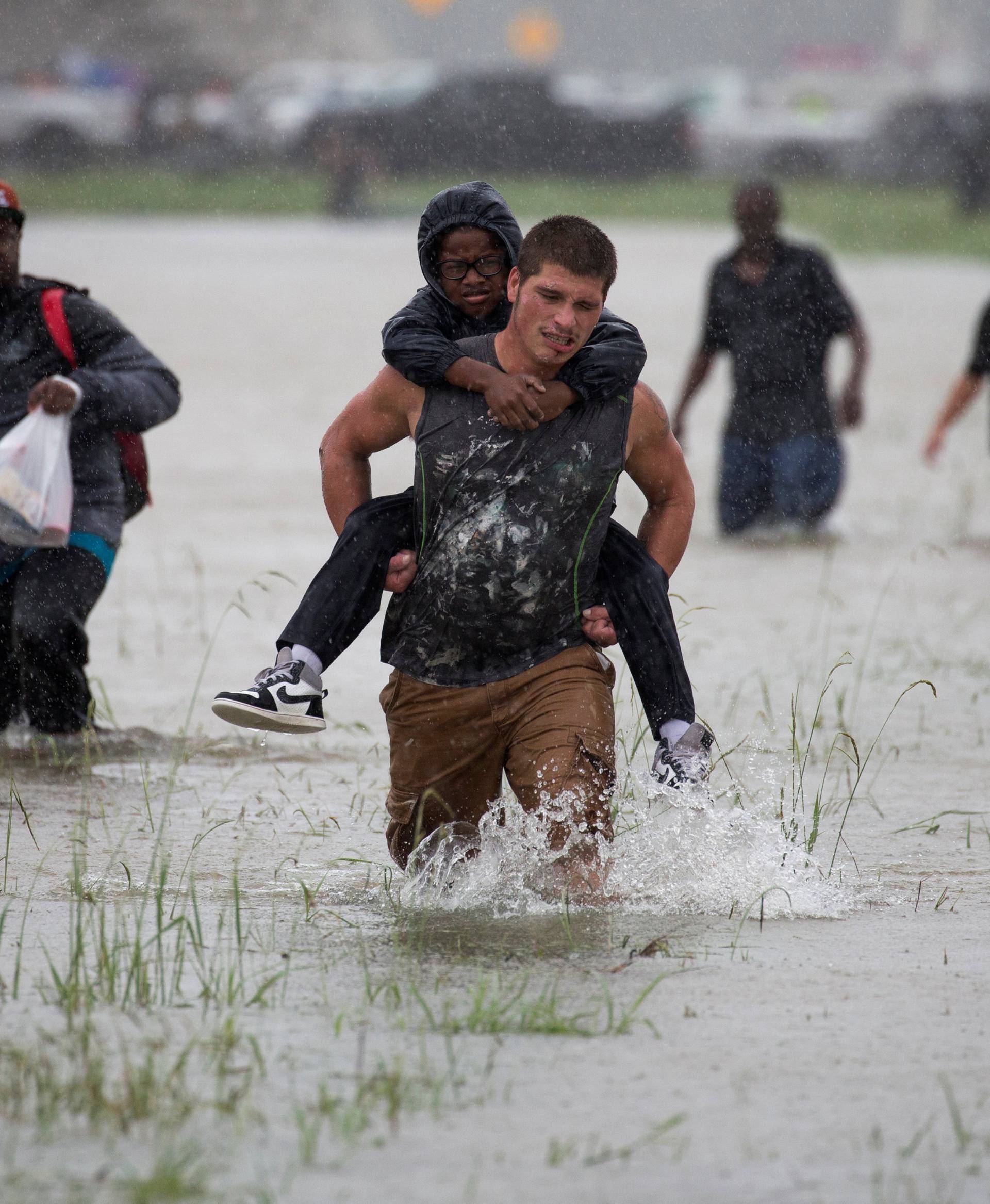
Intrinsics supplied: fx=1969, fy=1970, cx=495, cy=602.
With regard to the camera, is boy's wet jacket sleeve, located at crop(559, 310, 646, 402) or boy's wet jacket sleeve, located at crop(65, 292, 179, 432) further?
boy's wet jacket sleeve, located at crop(65, 292, 179, 432)

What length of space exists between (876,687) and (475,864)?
3176 millimetres

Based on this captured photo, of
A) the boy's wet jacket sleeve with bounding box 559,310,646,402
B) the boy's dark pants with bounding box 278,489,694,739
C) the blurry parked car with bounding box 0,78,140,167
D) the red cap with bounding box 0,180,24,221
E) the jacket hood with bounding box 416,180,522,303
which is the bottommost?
the boy's dark pants with bounding box 278,489,694,739

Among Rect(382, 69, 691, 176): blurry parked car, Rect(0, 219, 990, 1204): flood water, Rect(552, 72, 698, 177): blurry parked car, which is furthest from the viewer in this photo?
Rect(552, 72, 698, 177): blurry parked car

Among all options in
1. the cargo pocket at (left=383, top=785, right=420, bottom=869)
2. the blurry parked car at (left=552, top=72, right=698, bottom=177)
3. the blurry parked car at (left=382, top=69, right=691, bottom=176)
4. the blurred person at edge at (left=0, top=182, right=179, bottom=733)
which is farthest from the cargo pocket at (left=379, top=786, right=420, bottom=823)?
the blurry parked car at (left=552, top=72, right=698, bottom=177)

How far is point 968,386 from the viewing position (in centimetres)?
1034

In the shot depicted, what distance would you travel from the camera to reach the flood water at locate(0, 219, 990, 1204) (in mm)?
3164

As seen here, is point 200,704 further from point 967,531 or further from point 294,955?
point 967,531

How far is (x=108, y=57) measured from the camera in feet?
189

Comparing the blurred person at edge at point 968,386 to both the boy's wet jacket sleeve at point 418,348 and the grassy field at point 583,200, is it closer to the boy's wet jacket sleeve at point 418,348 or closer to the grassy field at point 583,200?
the boy's wet jacket sleeve at point 418,348

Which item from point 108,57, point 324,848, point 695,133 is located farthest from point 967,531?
point 108,57

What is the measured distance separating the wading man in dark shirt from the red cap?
1808mm

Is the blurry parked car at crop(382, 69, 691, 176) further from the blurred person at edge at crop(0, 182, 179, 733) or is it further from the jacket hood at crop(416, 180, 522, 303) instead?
the jacket hood at crop(416, 180, 522, 303)

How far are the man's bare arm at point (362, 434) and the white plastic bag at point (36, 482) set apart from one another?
148 centimetres

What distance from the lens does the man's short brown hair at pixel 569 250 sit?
433 cm
